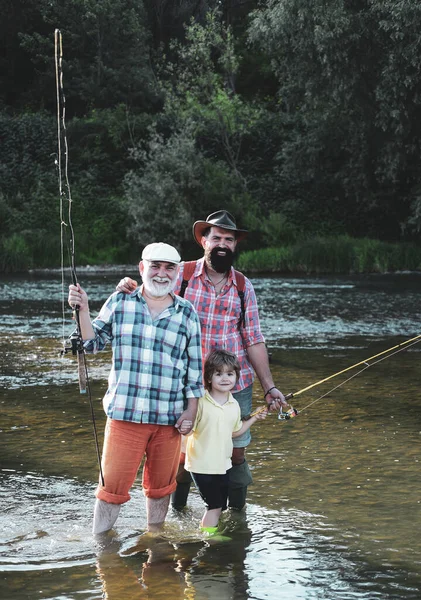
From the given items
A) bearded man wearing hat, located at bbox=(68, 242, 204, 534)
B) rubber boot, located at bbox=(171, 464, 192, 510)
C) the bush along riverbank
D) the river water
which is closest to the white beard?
bearded man wearing hat, located at bbox=(68, 242, 204, 534)

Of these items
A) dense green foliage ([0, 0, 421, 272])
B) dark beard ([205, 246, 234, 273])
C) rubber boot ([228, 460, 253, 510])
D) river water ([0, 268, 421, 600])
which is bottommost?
river water ([0, 268, 421, 600])

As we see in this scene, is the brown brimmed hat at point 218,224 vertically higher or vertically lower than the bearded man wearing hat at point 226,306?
higher

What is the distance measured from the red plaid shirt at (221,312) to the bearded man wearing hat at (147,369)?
0.43 meters

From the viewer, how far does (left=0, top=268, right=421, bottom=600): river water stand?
4965mm

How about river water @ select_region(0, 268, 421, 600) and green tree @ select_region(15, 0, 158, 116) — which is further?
green tree @ select_region(15, 0, 158, 116)

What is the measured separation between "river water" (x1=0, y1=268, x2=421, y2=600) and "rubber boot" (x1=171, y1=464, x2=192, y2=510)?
0.10 m

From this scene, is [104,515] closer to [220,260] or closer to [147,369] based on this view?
[147,369]

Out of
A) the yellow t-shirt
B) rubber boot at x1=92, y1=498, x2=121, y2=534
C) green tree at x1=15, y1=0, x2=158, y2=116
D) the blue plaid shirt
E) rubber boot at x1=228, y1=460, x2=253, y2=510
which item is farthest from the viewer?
green tree at x1=15, y1=0, x2=158, y2=116

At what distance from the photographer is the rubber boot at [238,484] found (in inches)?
236

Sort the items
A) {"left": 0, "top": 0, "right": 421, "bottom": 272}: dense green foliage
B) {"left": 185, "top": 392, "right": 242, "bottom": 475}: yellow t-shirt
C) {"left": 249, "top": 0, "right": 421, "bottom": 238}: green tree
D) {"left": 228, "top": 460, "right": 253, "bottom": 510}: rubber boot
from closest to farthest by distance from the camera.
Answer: {"left": 185, "top": 392, "right": 242, "bottom": 475}: yellow t-shirt, {"left": 228, "top": 460, "right": 253, "bottom": 510}: rubber boot, {"left": 249, "top": 0, "right": 421, "bottom": 238}: green tree, {"left": 0, "top": 0, "right": 421, "bottom": 272}: dense green foliage

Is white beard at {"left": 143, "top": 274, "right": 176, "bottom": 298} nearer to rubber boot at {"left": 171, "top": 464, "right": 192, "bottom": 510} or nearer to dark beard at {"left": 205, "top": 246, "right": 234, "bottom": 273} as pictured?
dark beard at {"left": 205, "top": 246, "right": 234, "bottom": 273}

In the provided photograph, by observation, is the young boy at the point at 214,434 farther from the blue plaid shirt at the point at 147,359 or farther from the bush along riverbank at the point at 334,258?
the bush along riverbank at the point at 334,258

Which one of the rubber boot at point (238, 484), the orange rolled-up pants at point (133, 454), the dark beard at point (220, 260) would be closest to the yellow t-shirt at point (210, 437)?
the orange rolled-up pants at point (133, 454)

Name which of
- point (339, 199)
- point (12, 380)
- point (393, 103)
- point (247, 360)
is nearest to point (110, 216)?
point (339, 199)
